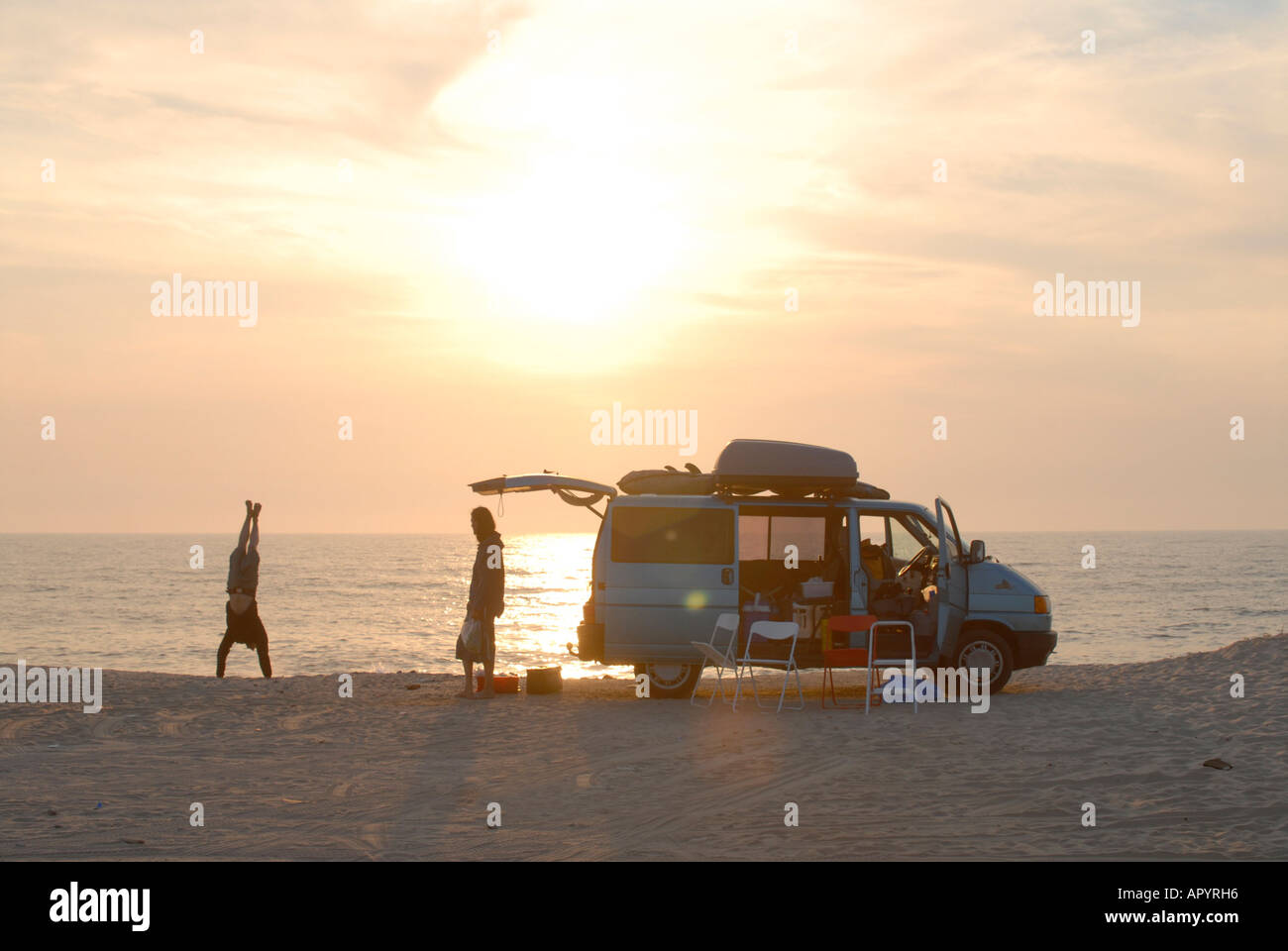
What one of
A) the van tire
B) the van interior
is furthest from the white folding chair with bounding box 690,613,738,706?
the van tire

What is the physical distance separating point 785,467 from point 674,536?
152 centimetres

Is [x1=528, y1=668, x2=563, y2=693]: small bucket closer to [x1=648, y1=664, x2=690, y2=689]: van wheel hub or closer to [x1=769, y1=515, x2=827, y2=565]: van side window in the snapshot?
[x1=648, y1=664, x2=690, y2=689]: van wheel hub

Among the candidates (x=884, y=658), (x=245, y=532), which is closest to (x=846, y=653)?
(x=884, y=658)

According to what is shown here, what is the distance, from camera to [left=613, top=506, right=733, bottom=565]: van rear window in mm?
13797

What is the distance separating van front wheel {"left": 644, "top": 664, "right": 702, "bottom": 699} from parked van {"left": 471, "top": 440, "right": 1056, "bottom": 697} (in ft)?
0.04

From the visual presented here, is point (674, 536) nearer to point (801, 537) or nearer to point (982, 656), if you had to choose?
point (801, 537)

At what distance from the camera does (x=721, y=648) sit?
541 inches

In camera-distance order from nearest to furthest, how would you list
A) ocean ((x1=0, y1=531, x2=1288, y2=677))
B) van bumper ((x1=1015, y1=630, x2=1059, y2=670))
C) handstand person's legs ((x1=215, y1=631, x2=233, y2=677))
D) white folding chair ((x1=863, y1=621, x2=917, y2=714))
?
white folding chair ((x1=863, y1=621, x2=917, y2=714))
van bumper ((x1=1015, y1=630, x2=1059, y2=670))
handstand person's legs ((x1=215, y1=631, x2=233, y2=677))
ocean ((x1=0, y1=531, x2=1288, y2=677))

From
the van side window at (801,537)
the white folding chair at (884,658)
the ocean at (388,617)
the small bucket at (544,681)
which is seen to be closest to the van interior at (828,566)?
the van side window at (801,537)

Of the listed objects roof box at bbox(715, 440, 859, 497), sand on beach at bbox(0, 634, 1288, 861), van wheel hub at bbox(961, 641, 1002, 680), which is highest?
roof box at bbox(715, 440, 859, 497)

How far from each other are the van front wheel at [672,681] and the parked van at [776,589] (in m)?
0.01

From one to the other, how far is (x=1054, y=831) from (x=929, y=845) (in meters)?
0.91

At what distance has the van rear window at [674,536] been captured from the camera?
1380cm
